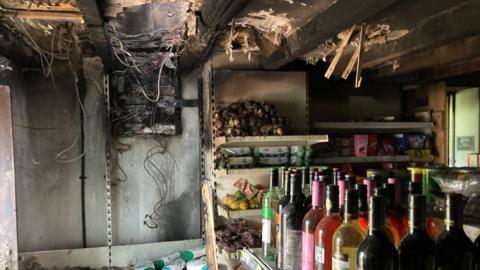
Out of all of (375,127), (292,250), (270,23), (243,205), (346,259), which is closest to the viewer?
(346,259)

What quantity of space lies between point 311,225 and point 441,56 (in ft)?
6.09

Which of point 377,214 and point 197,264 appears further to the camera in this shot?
point 197,264

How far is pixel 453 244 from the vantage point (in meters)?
0.79

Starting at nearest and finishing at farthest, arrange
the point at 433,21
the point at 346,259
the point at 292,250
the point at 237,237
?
the point at 346,259 < the point at 292,250 < the point at 433,21 < the point at 237,237

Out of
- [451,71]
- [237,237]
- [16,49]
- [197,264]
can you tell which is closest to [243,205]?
[237,237]

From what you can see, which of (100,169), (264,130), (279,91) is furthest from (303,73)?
(100,169)

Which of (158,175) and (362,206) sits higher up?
(362,206)

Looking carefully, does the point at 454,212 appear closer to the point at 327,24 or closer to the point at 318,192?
the point at 318,192

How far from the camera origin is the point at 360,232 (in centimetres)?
93

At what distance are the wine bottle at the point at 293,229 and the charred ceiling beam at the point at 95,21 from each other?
97 cm

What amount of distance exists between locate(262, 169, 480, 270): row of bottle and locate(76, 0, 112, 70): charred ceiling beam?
952mm

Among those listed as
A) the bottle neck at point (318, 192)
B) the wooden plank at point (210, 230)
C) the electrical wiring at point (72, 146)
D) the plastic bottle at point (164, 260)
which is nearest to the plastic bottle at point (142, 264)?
the plastic bottle at point (164, 260)

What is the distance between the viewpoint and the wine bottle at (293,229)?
1186 millimetres

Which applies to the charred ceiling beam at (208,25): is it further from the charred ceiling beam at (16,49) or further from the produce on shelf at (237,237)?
the produce on shelf at (237,237)
